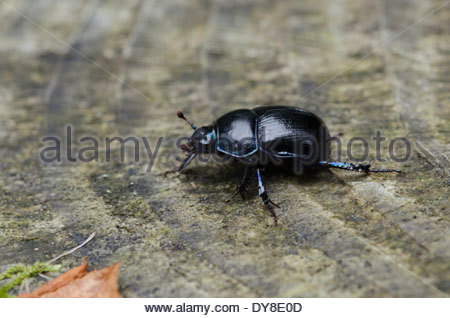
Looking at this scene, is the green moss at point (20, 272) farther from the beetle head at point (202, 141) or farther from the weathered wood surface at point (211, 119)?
the beetle head at point (202, 141)

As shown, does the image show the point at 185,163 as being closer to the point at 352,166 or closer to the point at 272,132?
the point at 272,132

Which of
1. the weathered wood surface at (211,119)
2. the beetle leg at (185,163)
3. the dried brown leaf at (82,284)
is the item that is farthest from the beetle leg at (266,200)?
the dried brown leaf at (82,284)

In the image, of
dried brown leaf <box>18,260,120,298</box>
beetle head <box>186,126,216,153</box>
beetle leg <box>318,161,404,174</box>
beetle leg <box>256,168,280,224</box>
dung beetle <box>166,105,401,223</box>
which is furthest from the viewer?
beetle head <box>186,126,216,153</box>

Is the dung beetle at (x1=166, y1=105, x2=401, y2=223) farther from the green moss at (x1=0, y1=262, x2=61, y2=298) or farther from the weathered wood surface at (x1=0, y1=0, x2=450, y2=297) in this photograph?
the green moss at (x1=0, y1=262, x2=61, y2=298)

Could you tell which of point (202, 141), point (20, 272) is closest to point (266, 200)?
point (202, 141)

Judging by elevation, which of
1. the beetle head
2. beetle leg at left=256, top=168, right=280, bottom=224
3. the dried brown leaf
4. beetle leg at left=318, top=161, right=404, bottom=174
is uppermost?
the beetle head

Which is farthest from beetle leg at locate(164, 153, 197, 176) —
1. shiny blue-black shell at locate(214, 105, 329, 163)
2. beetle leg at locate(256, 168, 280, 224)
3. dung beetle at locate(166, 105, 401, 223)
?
beetle leg at locate(256, 168, 280, 224)
